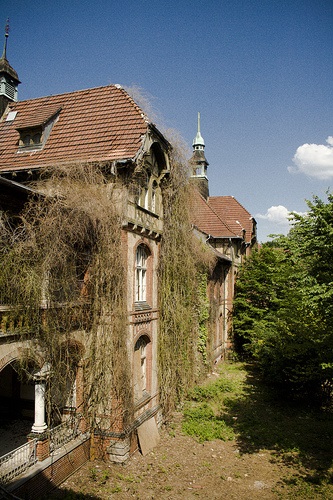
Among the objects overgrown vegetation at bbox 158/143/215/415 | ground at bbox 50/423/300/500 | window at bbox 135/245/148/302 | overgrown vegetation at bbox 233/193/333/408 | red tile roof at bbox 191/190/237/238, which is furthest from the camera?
red tile roof at bbox 191/190/237/238

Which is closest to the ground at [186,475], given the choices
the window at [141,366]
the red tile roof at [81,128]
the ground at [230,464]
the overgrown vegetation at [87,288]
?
the ground at [230,464]

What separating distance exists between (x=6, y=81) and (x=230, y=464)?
62.0 feet

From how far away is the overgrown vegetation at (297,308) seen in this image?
1085 centimetres

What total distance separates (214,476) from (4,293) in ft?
25.8

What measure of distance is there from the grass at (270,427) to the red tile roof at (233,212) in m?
13.7

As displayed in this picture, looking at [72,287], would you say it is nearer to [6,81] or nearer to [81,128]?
[81,128]

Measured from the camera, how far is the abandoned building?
9836 millimetres

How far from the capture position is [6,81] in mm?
18609

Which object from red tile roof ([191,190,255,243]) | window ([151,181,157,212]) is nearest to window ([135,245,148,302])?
window ([151,181,157,212])

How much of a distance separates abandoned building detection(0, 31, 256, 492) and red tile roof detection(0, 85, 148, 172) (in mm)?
48

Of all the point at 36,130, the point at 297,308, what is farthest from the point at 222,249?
the point at 36,130

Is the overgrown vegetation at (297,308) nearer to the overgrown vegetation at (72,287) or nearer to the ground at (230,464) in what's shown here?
the ground at (230,464)

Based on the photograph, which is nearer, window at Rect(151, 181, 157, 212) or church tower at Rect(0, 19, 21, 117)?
window at Rect(151, 181, 157, 212)

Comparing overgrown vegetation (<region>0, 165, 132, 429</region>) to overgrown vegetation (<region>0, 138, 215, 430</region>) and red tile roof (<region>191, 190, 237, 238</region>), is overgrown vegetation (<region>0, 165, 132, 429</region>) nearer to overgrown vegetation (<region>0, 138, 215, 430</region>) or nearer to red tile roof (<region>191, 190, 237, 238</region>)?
overgrown vegetation (<region>0, 138, 215, 430</region>)
